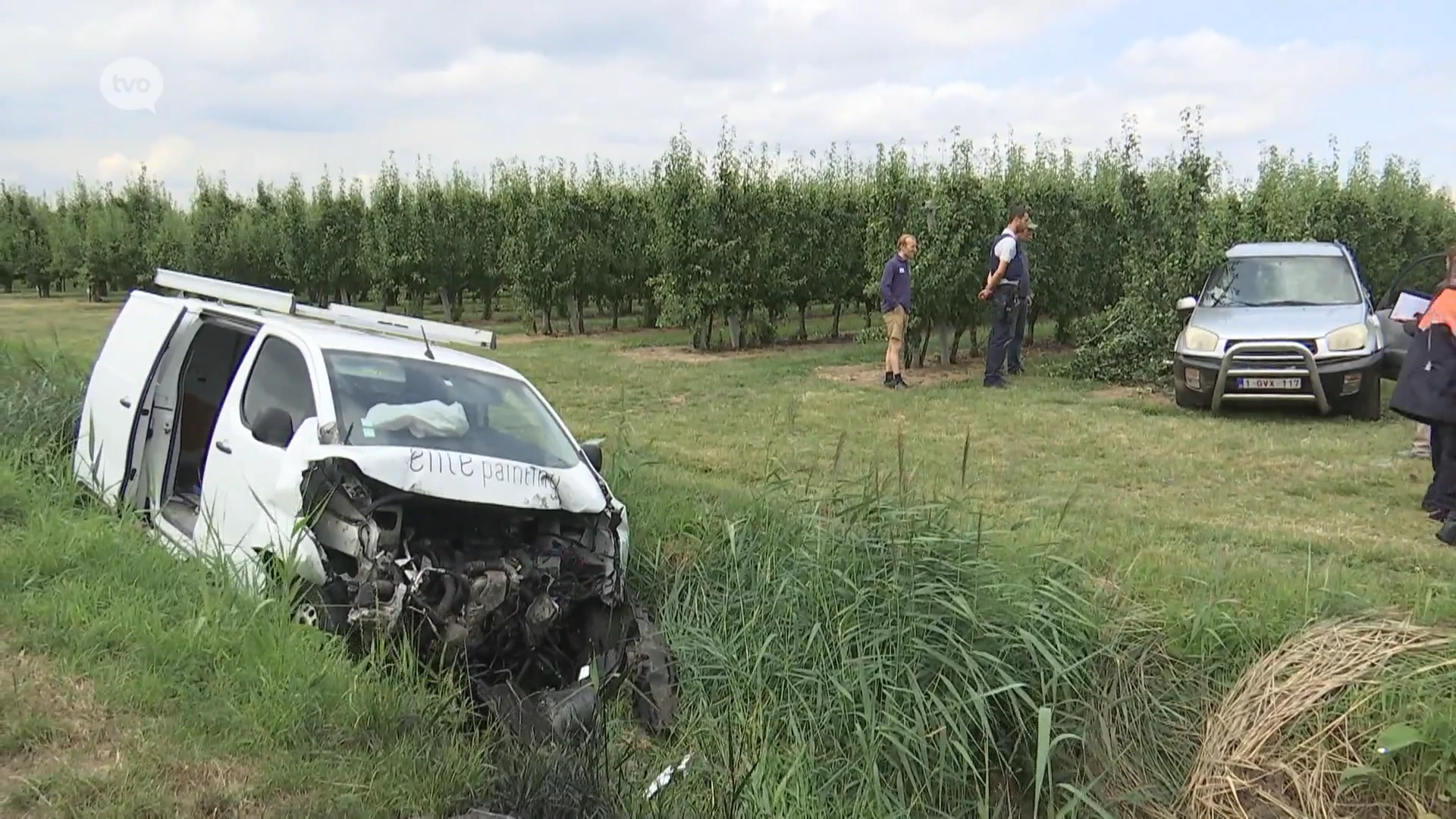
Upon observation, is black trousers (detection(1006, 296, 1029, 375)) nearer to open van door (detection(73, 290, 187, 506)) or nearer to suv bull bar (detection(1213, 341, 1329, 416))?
suv bull bar (detection(1213, 341, 1329, 416))

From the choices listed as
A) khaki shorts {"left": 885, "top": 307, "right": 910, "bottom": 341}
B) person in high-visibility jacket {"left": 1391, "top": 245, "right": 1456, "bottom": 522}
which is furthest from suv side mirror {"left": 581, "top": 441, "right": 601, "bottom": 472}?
khaki shorts {"left": 885, "top": 307, "right": 910, "bottom": 341}

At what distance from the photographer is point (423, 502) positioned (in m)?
5.09

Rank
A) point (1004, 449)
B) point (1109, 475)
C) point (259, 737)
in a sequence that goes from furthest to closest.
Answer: point (1004, 449), point (1109, 475), point (259, 737)

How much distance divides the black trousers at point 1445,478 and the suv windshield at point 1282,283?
5.03 meters

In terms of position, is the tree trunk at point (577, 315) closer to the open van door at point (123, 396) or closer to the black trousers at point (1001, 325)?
the black trousers at point (1001, 325)

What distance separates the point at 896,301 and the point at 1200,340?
12.4 feet

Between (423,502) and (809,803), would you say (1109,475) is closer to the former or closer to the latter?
(809,803)

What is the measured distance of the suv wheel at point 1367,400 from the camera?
10891 millimetres

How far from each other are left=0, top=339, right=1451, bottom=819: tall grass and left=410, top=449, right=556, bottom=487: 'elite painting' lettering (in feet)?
3.09

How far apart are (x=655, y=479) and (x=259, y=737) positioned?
447 centimetres

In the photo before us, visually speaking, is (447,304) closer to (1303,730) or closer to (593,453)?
(593,453)

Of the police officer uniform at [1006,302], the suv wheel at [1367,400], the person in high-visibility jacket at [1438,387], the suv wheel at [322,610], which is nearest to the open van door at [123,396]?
the suv wheel at [322,610]

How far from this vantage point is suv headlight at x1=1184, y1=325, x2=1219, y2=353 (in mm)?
11336

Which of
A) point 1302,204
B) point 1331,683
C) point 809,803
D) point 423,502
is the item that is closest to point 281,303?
point 423,502
